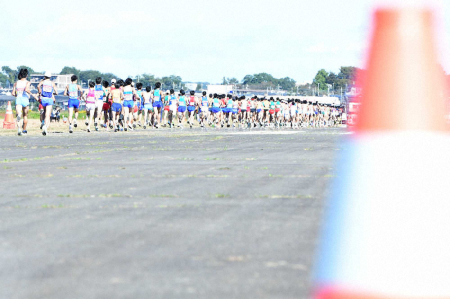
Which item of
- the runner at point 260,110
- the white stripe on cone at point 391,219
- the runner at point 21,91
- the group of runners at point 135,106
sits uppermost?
the white stripe on cone at point 391,219

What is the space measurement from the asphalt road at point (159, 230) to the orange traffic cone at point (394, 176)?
49.3 inches

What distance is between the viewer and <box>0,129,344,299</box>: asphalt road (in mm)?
4505

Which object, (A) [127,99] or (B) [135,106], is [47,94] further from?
(B) [135,106]

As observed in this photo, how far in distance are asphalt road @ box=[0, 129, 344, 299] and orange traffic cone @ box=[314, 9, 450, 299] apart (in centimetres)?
125

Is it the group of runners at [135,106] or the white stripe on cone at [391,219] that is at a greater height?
the white stripe on cone at [391,219]

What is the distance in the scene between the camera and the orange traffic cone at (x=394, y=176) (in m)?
2.95

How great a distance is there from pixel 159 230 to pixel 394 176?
11.2 ft

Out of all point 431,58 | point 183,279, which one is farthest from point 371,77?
point 183,279

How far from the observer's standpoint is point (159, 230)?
20.6 ft

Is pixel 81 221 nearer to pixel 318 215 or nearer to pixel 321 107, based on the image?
pixel 318 215

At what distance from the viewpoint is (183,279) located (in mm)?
4598

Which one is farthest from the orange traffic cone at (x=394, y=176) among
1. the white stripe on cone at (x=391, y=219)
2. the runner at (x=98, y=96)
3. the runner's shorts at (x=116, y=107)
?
the runner at (x=98, y=96)

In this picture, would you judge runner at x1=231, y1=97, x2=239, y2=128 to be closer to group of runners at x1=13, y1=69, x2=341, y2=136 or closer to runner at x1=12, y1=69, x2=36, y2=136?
group of runners at x1=13, y1=69, x2=341, y2=136

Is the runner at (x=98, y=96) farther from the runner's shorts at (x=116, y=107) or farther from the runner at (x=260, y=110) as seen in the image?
the runner at (x=260, y=110)
